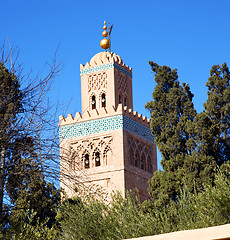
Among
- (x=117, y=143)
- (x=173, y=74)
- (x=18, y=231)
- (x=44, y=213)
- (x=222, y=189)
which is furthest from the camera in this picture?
(x=117, y=143)

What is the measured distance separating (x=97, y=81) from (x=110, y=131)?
2.56m

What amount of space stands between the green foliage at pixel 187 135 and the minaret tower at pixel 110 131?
297 inches

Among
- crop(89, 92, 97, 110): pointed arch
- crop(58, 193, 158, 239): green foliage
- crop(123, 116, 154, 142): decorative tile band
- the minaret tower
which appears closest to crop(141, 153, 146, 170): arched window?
the minaret tower

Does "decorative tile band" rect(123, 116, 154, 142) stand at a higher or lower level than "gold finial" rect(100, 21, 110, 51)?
lower

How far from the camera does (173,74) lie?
18.6 m

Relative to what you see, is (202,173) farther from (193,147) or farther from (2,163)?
(2,163)

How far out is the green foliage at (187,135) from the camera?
16.2 metres

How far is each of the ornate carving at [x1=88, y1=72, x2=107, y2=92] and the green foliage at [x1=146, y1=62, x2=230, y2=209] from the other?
28.1 feet

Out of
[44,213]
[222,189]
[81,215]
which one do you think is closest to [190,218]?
[222,189]

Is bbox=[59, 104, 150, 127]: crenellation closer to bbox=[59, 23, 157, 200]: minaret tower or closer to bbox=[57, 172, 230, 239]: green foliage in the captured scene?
bbox=[59, 23, 157, 200]: minaret tower

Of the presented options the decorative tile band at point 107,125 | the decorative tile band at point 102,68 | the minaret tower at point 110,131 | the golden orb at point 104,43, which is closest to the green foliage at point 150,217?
the minaret tower at point 110,131

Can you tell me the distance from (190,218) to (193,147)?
4387 millimetres

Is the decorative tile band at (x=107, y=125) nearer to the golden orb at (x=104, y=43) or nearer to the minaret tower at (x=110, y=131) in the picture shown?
the minaret tower at (x=110, y=131)

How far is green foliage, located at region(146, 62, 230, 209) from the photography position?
53.2ft
